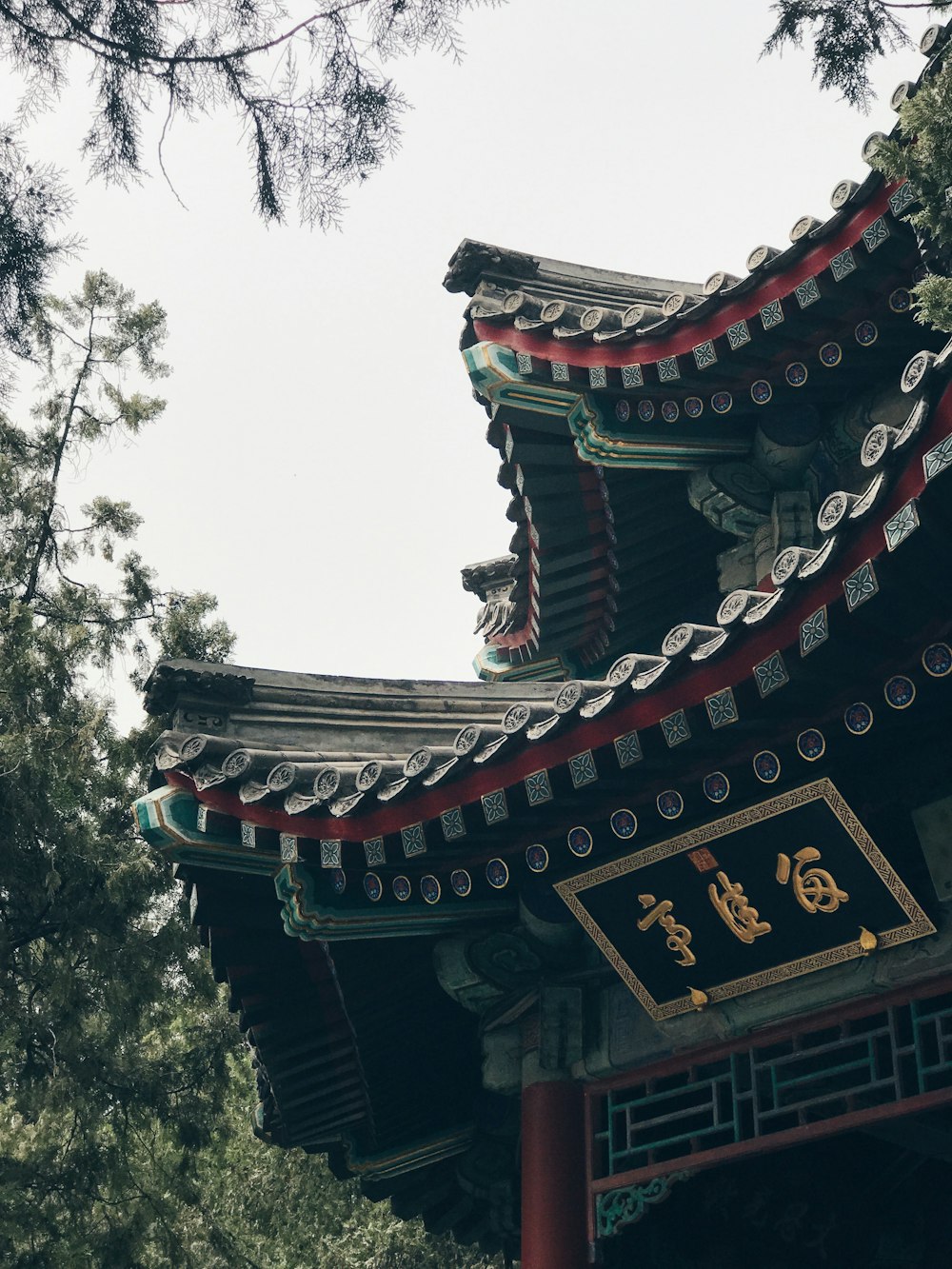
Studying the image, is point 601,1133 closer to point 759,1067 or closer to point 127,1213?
point 759,1067

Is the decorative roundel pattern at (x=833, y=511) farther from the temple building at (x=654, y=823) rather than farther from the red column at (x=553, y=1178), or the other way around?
the red column at (x=553, y=1178)

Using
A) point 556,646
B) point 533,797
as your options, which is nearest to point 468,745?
point 533,797

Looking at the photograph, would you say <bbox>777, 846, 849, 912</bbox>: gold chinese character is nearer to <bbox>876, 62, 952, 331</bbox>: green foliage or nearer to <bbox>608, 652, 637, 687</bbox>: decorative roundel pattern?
<bbox>608, 652, 637, 687</bbox>: decorative roundel pattern

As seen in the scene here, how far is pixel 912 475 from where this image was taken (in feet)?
14.0

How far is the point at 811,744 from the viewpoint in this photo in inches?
205

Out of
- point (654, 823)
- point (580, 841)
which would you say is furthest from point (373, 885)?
A: point (654, 823)

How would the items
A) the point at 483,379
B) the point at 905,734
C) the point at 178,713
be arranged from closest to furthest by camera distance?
the point at 905,734
the point at 178,713
the point at 483,379

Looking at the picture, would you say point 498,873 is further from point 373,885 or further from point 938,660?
point 938,660

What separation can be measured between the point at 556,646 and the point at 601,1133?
12.0 feet

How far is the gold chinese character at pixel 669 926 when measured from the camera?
607 cm

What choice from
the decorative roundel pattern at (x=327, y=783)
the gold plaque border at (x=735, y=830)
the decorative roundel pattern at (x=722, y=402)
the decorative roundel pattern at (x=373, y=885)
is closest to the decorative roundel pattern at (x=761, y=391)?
the decorative roundel pattern at (x=722, y=402)

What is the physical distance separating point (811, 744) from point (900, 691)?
1.45 feet

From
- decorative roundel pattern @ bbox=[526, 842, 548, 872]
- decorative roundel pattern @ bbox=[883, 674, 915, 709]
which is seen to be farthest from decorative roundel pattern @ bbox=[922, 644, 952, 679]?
decorative roundel pattern @ bbox=[526, 842, 548, 872]

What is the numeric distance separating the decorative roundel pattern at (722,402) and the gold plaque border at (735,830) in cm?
261
